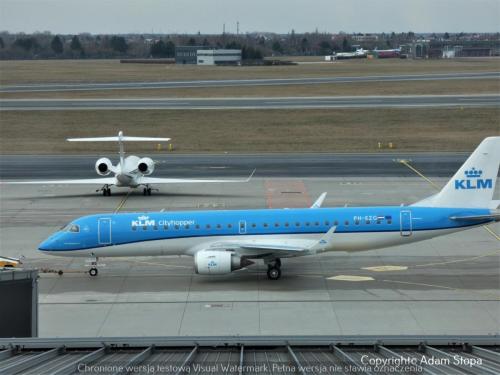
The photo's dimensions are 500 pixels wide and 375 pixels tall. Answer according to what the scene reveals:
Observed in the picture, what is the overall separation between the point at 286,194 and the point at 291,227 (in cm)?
1839

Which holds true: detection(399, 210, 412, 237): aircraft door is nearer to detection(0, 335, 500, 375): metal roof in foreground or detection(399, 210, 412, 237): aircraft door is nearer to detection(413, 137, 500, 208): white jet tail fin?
detection(413, 137, 500, 208): white jet tail fin

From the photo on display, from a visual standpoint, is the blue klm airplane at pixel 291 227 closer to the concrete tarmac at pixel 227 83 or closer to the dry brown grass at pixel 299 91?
the dry brown grass at pixel 299 91

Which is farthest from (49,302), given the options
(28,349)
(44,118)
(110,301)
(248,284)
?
(44,118)

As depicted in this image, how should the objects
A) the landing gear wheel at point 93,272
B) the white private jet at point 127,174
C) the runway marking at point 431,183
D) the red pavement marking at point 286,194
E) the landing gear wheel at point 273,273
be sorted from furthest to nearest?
the white private jet at point 127,174, the red pavement marking at point 286,194, the runway marking at point 431,183, the landing gear wheel at point 93,272, the landing gear wheel at point 273,273

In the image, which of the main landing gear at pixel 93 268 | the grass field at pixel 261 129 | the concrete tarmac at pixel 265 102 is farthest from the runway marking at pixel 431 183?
the concrete tarmac at pixel 265 102

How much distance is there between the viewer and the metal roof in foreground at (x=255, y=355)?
13.4 metres

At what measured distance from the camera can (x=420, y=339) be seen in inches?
612

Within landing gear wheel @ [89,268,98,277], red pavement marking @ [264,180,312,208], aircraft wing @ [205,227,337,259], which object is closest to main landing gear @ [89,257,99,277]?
landing gear wheel @ [89,268,98,277]

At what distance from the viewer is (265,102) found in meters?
104

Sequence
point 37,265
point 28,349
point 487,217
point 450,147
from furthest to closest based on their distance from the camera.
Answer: point 450,147 → point 37,265 → point 487,217 → point 28,349

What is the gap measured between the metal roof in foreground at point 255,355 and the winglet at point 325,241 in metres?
15.7

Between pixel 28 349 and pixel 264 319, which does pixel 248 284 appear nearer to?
pixel 264 319

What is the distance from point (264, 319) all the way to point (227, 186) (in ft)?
90.5

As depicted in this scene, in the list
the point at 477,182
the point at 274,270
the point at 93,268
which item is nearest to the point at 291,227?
the point at 274,270
